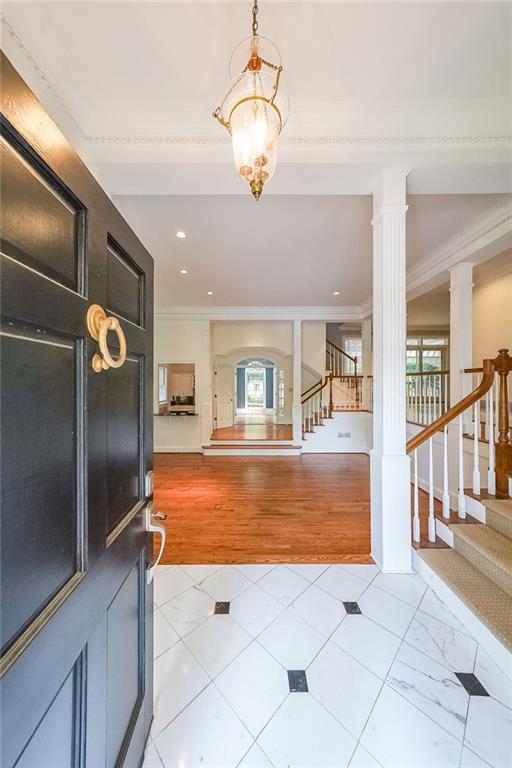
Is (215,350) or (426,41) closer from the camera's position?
(426,41)

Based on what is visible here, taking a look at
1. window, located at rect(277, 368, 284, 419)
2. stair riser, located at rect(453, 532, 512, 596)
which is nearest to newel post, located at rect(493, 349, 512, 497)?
stair riser, located at rect(453, 532, 512, 596)

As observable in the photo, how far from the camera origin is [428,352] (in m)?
8.05


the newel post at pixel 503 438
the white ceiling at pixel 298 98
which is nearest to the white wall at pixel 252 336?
the white ceiling at pixel 298 98

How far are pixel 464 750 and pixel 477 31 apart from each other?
319 cm

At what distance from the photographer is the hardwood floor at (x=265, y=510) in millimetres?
2453

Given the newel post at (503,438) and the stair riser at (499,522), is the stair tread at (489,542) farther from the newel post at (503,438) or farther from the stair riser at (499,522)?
the newel post at (503,438)

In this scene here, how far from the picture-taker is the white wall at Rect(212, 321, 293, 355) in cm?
740

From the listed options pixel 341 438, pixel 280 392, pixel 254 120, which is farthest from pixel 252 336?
pixel 254 120

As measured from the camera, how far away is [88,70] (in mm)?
1666

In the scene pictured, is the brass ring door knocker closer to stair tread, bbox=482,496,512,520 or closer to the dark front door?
the dark front door

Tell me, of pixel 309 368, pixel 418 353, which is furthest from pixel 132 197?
pixel 418 353

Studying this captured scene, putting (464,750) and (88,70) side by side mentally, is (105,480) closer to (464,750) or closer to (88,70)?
(464,750)

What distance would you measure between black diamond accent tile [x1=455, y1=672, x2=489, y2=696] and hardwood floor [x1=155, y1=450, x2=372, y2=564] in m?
0.87

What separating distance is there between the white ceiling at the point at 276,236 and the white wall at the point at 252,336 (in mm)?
2249
